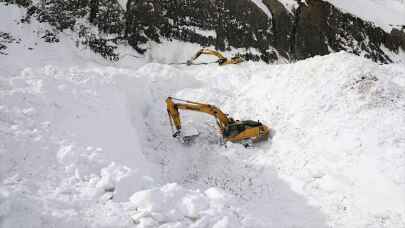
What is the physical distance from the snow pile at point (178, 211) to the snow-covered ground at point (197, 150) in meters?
0.03

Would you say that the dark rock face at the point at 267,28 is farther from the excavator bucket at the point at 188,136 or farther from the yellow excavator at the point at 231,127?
the excavator bucket at the point at 188,136

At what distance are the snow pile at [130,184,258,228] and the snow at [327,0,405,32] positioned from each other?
35.8 meters

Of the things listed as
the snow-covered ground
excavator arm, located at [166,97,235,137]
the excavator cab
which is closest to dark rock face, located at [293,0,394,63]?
the snow-covered ground

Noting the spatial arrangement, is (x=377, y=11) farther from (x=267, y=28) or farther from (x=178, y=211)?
(x=178, y=211)

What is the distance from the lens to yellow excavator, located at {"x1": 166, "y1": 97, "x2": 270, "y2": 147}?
52.5 ft

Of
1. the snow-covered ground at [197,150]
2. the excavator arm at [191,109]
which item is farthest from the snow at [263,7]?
the excavator arm at [191,109]

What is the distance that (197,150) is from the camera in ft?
Answer: 52.5

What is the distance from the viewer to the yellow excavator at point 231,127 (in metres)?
16.0

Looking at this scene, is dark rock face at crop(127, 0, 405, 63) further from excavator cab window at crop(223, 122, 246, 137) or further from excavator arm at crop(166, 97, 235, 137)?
excavator cab window at crop(223, 122, 246, 137)

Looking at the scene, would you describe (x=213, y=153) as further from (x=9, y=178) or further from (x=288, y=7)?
(x=288, y=7)

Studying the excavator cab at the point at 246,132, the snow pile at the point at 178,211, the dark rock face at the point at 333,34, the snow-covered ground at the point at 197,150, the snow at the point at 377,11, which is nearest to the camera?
the snow pile at the point at 178,211

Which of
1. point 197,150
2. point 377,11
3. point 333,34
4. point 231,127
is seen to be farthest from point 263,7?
point 197,150

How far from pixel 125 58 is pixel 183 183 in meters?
15.4

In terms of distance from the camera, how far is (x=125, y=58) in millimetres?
26500
